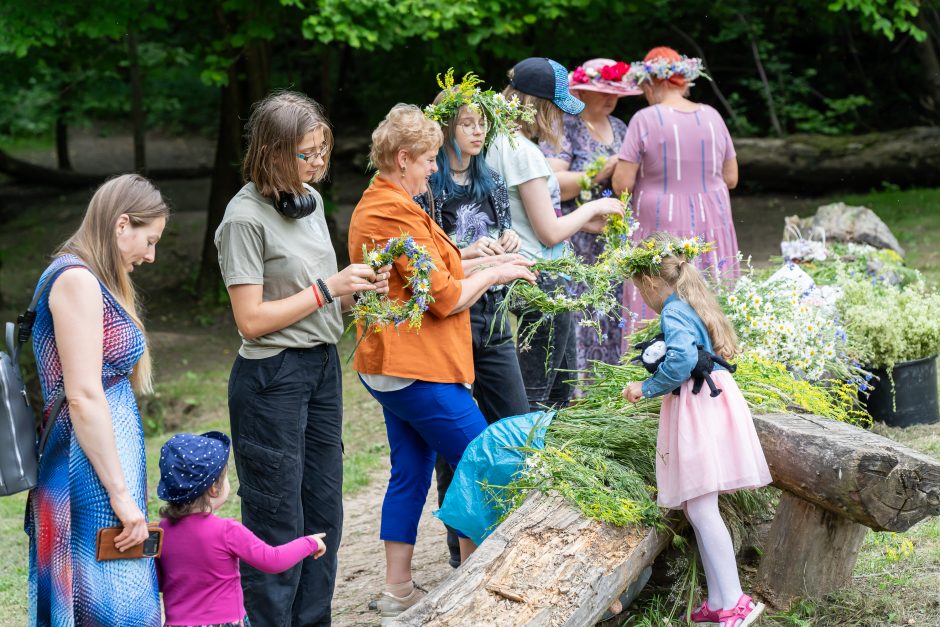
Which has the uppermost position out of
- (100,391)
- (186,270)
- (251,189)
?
(251,189)

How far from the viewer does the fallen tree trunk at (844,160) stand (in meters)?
13.1

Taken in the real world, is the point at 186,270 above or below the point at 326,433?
below

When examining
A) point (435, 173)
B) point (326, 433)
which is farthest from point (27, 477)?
point (435, 173)

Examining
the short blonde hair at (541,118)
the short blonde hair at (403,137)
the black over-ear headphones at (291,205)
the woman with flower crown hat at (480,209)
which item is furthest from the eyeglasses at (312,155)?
the short blonde hair at (541,118)

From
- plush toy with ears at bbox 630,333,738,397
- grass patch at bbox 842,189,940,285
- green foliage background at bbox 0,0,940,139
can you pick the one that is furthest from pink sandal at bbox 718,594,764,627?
green foliage background at bbox 0,0,940,139

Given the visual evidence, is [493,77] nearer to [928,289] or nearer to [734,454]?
[928,289]

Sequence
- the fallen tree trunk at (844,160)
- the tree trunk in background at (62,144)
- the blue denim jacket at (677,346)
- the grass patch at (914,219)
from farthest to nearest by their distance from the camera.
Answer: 1. the tree trunk in background at (62,144)
2. the fallen tree trunk at (844,160)
3. the grass patch at (914,219)
4. the blue denim jacket at (677,346)

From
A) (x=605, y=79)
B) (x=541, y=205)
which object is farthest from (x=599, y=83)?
(x=541, y=205)

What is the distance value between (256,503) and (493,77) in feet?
36.1

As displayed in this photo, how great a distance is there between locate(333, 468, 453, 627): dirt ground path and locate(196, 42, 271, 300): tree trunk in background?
6.88 meters

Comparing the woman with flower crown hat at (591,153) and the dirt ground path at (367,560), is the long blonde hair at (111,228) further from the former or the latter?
the woman with flower crown hat at (591,153)

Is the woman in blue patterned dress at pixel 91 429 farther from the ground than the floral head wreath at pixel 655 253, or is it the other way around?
the floral head wreath at pixel 655 253

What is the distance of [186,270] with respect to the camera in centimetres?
1466

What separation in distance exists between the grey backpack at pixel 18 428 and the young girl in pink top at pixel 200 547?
1.11 feet
